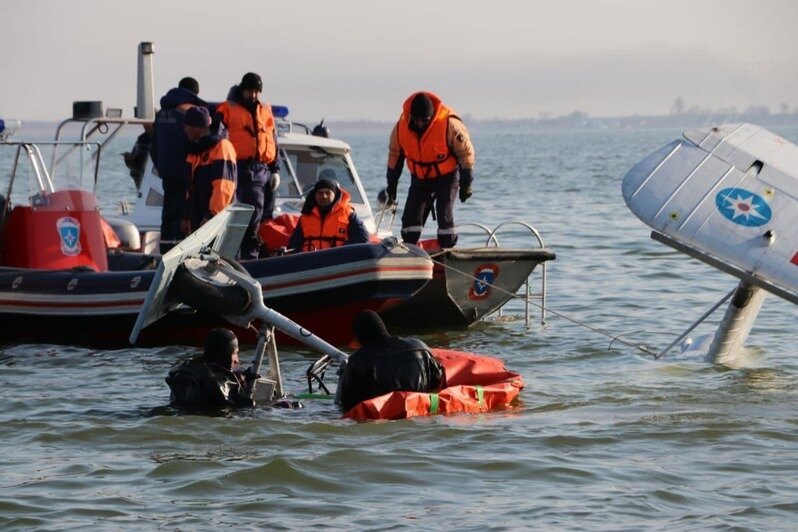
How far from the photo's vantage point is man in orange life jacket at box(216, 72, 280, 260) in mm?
10844

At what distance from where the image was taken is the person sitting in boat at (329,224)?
34.2 feet

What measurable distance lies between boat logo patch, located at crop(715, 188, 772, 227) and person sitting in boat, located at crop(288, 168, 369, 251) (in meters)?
2.88

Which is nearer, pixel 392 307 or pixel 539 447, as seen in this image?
pixel 539 447

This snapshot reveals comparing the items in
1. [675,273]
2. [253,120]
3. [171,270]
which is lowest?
[675,273]

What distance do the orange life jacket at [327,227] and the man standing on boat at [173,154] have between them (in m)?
1.00

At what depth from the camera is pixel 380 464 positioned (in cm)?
697

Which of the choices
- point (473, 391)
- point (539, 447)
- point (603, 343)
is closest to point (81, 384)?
point (473, 391)

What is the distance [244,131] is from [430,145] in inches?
54.5

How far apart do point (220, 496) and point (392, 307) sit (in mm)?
4557

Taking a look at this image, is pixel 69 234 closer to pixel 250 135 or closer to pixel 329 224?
pixel 250 135

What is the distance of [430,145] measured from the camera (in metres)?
10.8

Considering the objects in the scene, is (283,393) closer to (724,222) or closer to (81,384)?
(81,384)

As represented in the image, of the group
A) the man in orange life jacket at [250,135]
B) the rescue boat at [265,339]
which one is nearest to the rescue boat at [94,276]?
the man in orange life jacket at [250,135]

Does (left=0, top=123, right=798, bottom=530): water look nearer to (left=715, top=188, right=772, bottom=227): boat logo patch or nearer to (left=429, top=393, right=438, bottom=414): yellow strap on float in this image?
(left=429, top=393, right=438, bottom=414): yellow strap on float
